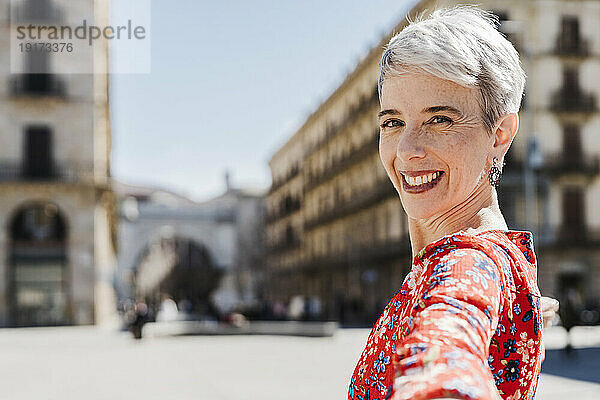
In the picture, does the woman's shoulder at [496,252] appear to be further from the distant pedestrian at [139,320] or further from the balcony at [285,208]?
the balcony at [285,208]

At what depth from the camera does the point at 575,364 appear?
45.3 feet

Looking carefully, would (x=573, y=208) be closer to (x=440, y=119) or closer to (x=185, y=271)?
(x=440, y=119)

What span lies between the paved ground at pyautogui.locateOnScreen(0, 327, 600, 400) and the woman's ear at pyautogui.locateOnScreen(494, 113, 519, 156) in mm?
8262

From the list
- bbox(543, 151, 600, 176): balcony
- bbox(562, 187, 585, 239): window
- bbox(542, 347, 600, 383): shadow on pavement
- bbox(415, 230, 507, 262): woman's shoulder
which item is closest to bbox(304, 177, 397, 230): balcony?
bbox(543, 151, 600, 176): balcony

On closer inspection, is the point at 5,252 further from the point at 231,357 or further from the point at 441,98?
the point at 441,98

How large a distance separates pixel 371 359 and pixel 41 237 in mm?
31415

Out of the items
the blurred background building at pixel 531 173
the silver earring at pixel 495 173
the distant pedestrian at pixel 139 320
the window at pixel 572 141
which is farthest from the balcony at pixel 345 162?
the silver earring at pixel 495 173

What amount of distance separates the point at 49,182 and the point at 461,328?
30799 millimetres

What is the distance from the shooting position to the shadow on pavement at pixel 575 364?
12047 millimetres

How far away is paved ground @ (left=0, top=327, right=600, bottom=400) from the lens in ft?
35.0

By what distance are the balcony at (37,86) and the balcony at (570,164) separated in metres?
20.1

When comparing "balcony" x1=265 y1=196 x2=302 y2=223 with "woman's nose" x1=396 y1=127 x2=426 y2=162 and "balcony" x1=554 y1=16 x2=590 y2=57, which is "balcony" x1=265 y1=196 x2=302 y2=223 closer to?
"balcony" x1=554 y1=16 x2=590 y2=57

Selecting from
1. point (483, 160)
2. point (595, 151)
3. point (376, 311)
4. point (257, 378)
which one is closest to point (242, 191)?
point (376, 311)

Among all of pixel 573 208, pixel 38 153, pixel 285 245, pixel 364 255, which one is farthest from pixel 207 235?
pixel 573 208
